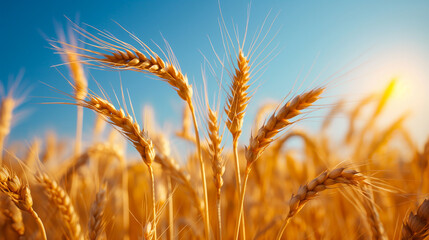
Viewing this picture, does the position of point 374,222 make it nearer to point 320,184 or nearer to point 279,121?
point 320,184

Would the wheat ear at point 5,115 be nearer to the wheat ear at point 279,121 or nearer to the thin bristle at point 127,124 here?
the thin bristle at point 127,124

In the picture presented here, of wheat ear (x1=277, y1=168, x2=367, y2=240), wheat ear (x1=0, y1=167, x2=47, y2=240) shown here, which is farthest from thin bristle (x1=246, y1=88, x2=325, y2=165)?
wheat ear (x1=0, y1=167, x2=47, y2=240)

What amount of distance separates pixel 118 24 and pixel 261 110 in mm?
2056

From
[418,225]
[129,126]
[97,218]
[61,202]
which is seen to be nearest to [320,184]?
[418,225]

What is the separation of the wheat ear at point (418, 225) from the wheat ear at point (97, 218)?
3.97ft

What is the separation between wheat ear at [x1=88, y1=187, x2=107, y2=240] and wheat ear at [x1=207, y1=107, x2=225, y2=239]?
56cm

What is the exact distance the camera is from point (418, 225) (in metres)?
0.90

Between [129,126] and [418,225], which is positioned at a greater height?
[129,126]

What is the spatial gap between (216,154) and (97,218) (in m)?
0.64

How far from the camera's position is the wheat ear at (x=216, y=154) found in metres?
0.95

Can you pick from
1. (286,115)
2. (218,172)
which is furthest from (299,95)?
(218,172)

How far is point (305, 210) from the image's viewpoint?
2.31 metres

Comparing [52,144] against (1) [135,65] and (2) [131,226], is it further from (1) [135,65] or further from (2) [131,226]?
(1) [135,65]

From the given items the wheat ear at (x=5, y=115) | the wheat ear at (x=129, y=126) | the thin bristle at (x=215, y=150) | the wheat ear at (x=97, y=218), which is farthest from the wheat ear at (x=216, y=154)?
the wheat ear at (x=5, y=115)
